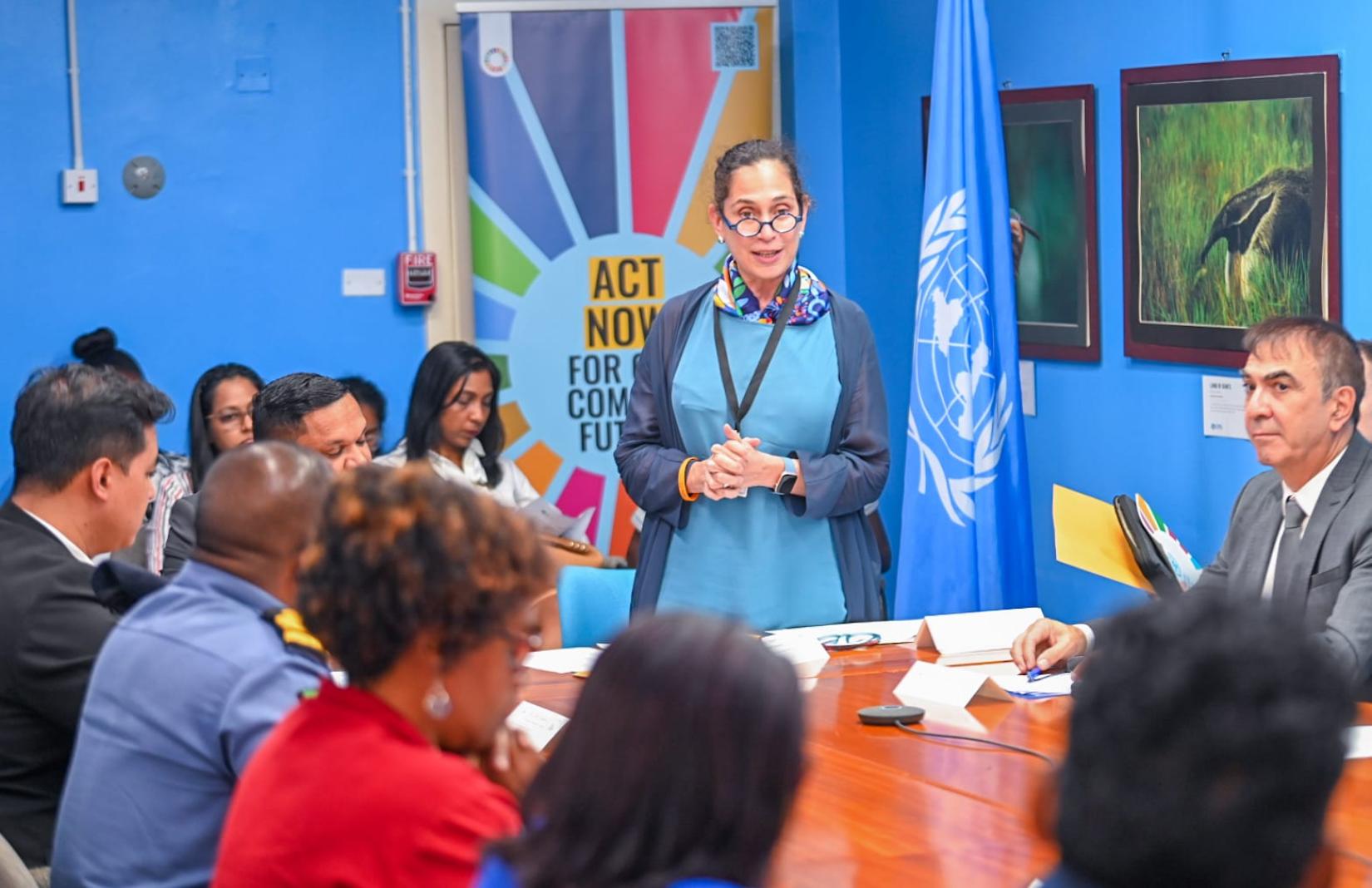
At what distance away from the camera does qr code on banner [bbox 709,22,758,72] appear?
6281mm

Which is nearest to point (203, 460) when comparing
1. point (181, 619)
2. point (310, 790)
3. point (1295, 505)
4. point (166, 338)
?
point (166, 338)

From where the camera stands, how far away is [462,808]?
1.58 meters

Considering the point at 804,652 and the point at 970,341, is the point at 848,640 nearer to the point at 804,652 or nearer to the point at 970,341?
the point at 804,652

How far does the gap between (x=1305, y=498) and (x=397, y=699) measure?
218 centimetres

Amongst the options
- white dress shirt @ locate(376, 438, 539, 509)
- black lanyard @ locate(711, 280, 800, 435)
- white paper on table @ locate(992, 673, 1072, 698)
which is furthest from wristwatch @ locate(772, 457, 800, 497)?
white dress shirt @ locate(376, 438, 539, 509)

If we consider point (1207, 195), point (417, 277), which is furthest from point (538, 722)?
point (417, 277)

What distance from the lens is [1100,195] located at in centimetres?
499

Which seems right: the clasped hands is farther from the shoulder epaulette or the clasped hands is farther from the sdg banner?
the sdg banner

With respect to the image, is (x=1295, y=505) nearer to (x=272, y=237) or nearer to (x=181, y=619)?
(x=181, y=619)

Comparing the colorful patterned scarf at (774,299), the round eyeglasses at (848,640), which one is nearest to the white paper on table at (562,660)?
the round eyeglasses at (848,640)

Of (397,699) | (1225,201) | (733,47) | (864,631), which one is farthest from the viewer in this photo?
(733,47)

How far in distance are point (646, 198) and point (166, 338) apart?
1856 mm

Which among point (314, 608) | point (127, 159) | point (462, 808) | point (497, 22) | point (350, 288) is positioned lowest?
point (462, 808)

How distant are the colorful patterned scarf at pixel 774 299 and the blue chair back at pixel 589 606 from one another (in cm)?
72
